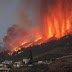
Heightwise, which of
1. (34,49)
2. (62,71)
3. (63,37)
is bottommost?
(62,71)

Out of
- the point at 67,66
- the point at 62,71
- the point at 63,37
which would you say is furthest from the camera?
the point at 63,37

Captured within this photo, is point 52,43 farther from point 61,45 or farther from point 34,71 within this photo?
point 34,71

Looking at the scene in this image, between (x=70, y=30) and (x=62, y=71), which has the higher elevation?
(x=70, y=30)

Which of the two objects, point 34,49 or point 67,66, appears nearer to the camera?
point 67,66

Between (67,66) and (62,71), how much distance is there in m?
5.00

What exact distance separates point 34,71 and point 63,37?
95.0 m

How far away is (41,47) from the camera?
143 metres

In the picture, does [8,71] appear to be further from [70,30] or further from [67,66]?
[70,30]

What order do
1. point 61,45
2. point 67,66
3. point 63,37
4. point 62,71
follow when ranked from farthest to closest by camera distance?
1. point 63,37
2. point 61,45
3. point 67,66
4. point 62,71

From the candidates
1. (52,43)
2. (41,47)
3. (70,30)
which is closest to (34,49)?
(41,47)

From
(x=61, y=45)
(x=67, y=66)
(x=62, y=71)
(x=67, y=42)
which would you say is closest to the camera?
(x=62, y=71)

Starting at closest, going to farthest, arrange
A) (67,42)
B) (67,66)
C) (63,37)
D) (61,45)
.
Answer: (67,66), (61,45), (67,42), (63,37)

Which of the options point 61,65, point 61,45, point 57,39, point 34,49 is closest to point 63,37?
point 57,39

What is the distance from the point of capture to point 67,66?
2613 inches
